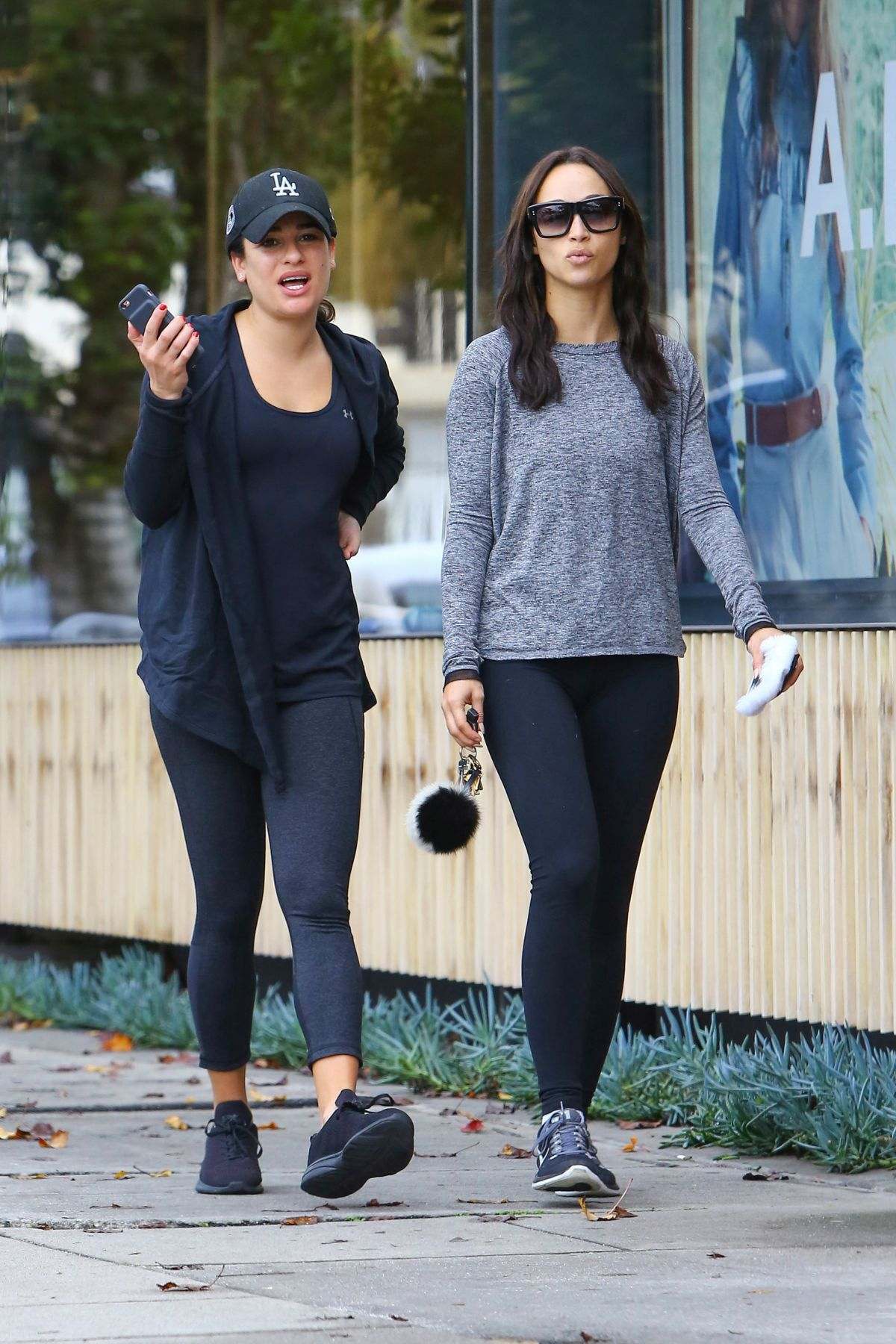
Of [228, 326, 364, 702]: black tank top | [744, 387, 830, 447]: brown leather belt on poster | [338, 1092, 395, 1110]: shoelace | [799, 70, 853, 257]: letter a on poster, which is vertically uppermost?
[799, 70, 853, 257]: letter a on poster

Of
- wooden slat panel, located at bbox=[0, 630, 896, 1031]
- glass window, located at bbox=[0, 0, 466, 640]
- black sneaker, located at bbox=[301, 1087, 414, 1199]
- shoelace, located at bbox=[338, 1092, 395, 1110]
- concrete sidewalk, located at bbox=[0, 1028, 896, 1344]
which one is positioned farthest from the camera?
glass window, located at bbox=[0, 0, 466, 640]

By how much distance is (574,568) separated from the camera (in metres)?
4.30

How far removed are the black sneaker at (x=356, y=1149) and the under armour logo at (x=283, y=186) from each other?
1.64m

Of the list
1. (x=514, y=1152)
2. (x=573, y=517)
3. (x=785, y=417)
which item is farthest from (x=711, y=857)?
(x=573, y=517)

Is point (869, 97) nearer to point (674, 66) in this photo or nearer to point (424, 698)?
point (674, 66)

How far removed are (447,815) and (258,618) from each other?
52 cm

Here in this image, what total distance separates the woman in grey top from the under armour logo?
45 cm

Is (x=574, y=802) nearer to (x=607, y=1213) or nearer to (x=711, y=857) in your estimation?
(x=607, y=1213)

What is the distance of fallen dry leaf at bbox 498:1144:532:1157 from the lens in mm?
5039

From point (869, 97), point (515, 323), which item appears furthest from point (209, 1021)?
point (869, 97)

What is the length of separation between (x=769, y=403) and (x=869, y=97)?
2.70 ft

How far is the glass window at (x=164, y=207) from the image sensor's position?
29.7 feet

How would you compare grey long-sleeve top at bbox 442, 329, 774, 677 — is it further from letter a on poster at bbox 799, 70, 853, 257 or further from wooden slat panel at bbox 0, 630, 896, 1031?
letter a on poster at bbox 799, 70, 853, 257

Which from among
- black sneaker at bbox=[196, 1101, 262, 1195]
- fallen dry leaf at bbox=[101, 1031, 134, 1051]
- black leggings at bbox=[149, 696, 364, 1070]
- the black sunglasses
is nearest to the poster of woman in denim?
the black sunglasses
